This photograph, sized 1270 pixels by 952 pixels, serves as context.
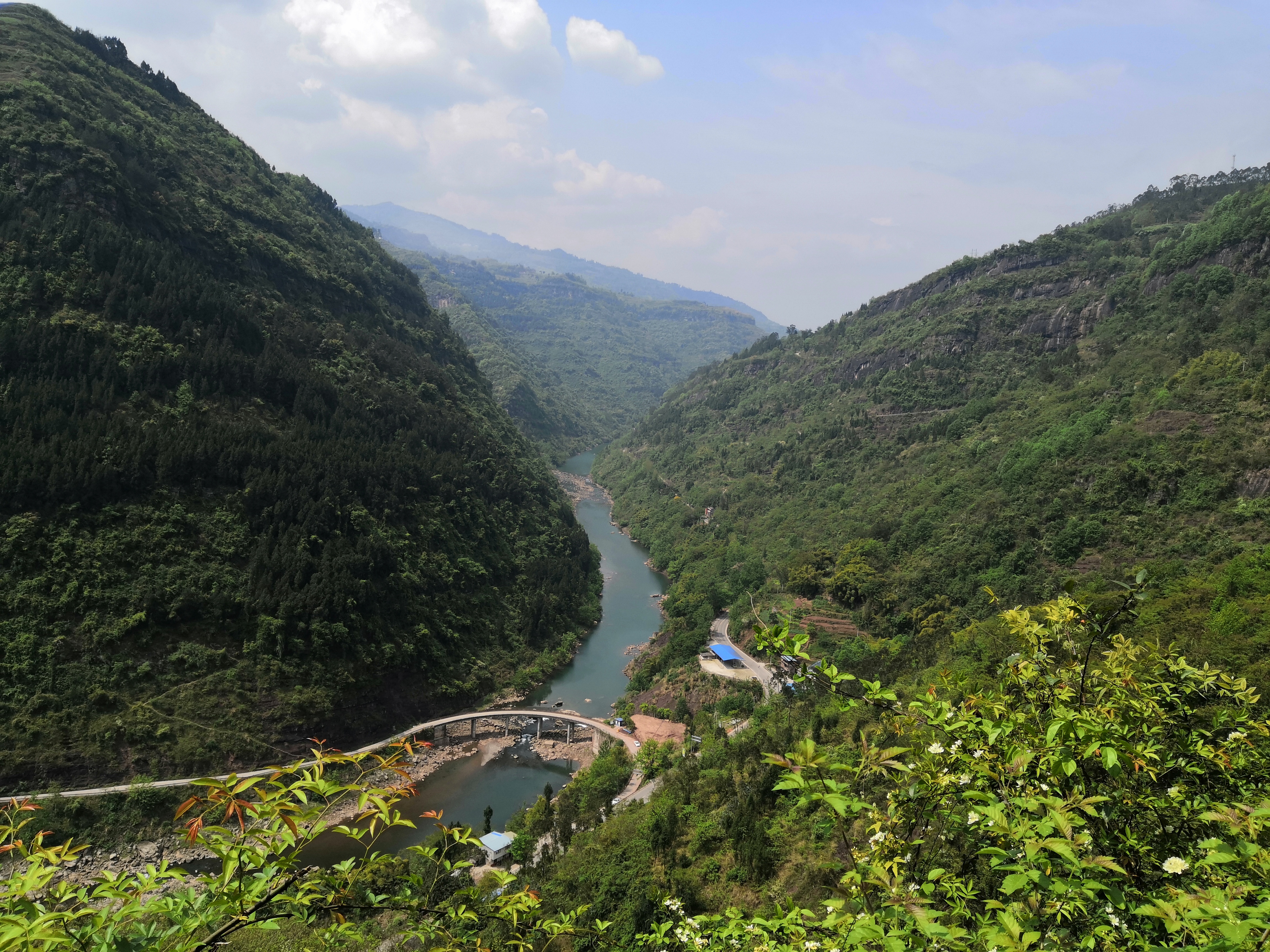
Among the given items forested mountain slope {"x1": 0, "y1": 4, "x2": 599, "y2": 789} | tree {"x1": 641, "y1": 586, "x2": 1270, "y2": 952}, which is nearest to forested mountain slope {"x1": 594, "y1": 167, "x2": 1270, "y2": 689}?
tree {"x1": 641, "y1": 586, "x2": 1270, "y2": 952}

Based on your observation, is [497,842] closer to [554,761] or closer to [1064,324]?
[554,761]

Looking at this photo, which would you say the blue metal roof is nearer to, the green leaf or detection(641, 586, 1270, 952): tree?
detection(641, 586, 1270, 952): tree

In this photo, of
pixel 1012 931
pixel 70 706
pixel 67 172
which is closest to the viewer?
pixel 1012 931

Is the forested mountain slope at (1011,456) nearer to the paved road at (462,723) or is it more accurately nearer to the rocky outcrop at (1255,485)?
the rocky outcrop at (1255,485)

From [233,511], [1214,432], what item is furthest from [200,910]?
[1214,432]

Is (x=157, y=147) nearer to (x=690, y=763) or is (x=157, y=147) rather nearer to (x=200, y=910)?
(x=690, y=763)

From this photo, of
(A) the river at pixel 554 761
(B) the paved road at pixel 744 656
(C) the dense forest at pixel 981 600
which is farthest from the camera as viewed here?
(B) the paved road at pixel 744 656

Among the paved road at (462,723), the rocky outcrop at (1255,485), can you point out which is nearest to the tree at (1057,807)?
the paved road at (462,723)
